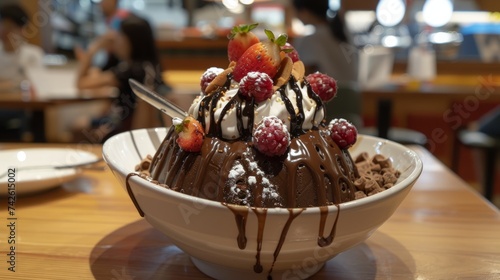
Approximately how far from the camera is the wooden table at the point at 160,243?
2.61ft

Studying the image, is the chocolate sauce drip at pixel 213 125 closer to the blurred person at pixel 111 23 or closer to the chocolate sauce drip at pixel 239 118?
the chocolate sauce drip at pixel 239 118

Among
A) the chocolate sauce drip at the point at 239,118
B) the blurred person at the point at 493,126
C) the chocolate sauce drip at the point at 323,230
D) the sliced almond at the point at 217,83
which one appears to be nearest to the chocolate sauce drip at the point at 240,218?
the chocolate sauce drip at the point at 323,230

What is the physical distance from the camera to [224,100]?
0.84 metres

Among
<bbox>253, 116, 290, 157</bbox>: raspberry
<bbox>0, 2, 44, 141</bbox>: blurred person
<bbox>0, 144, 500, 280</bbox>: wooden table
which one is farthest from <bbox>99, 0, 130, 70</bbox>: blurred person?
<bbox>253, 116, 290, 157</bbox>: raspberry

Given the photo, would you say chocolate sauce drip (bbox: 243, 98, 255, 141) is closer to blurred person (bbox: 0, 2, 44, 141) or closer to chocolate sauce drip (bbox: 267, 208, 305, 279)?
chocolate sauce drip (bbox: 267, 208, 305, 279)

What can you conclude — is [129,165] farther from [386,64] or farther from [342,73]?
[386,64]

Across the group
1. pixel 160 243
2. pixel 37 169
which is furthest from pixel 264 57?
pixel 37 169

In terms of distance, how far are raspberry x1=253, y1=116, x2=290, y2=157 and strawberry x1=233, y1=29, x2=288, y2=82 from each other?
124 mm

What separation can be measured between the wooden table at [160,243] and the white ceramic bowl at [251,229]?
85mm

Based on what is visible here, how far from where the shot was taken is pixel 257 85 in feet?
2.58

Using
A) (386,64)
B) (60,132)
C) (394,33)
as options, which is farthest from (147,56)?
(394,33)

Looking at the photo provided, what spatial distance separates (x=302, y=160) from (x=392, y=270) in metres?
0.26

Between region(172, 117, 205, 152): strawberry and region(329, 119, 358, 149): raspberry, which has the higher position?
region(172, 117, 205, 152): strawberry

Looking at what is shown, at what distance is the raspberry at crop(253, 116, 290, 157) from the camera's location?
2.40 feet
